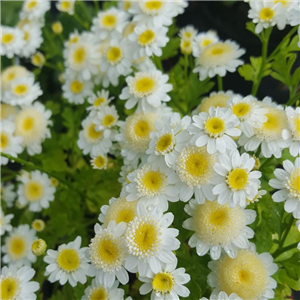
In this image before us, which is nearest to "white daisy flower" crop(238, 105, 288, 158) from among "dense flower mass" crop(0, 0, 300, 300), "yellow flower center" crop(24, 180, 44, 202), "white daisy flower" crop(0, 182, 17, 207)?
"dense flower mass" crop(0, 0, 300, 300)

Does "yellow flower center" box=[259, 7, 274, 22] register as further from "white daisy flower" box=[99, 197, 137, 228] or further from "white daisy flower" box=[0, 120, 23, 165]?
→ "white daisy flower" box=[0, 120, 23, 165]

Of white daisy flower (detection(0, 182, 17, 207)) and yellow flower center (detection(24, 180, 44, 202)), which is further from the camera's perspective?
white daisy flower (detection(0, 182, 17, 207))

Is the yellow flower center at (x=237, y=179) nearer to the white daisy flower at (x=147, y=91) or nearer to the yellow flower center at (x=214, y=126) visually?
the yellow flower center at (x=214, y=126)

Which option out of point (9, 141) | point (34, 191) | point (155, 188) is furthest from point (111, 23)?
point (155, 188)

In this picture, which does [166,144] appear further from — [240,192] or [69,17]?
[69,17]

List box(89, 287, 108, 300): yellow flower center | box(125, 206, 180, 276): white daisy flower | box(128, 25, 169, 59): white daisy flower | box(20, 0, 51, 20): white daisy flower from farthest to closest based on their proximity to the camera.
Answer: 1. box(20, 0, 51, 20): white daisy flower
2. box(128, 25, 169, 59): white daisy flower
3. box(89, 287, 108, 300): yellow flower center
4. box(125, 206, 180, 276): white daisy flower

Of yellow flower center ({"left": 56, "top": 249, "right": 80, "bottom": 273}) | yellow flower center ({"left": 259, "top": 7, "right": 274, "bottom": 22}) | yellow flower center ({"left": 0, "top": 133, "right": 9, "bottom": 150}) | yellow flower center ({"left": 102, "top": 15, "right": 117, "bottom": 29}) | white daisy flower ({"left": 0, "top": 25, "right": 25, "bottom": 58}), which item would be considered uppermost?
yellow flower center ({"left": 259, "top": 7, "right": 274, "bottom": 22})

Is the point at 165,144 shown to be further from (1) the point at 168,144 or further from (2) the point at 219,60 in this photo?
(2) the point at 219,60

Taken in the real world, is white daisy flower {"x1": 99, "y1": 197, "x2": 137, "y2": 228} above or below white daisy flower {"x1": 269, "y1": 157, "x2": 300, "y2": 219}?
below
